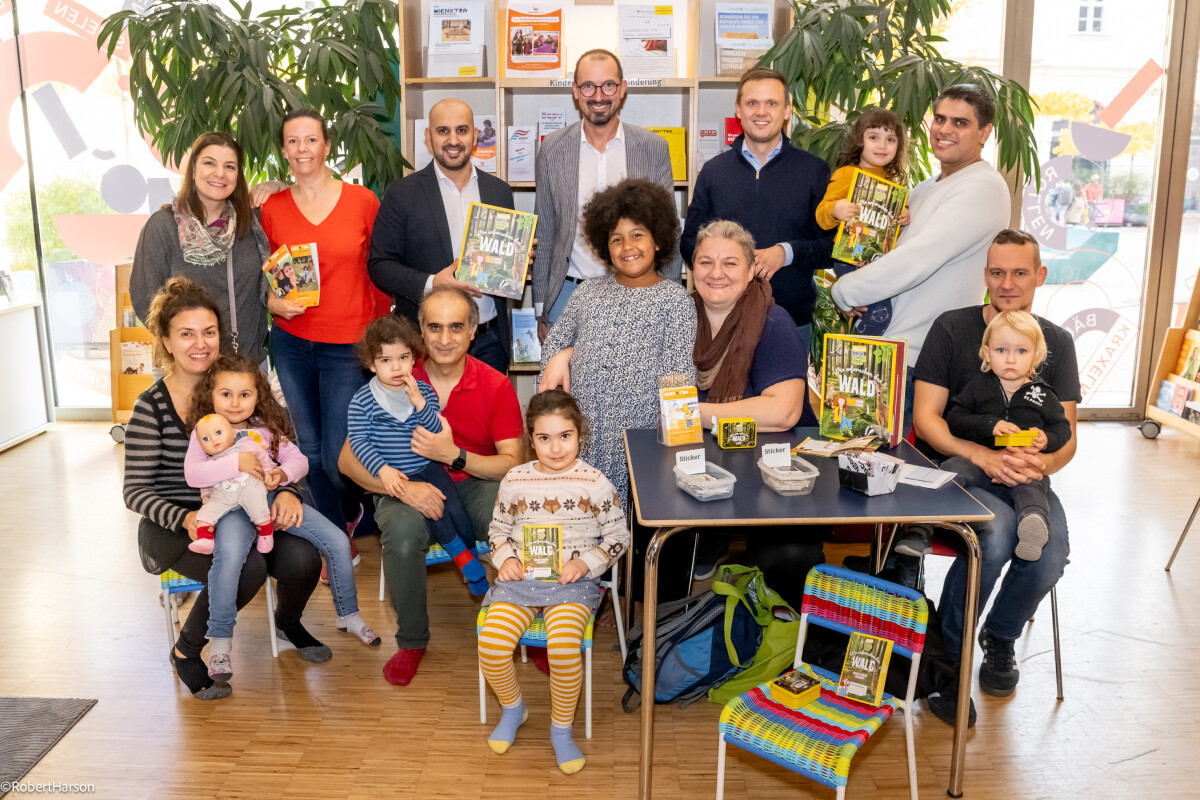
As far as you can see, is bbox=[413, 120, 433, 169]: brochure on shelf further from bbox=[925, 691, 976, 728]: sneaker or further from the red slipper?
bbox=[925, 691, 976, 728]: sneaker

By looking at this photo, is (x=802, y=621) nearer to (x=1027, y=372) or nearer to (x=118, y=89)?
(x=1027, y=372)

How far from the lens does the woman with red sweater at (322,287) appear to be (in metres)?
3.66

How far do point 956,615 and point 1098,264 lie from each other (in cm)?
422

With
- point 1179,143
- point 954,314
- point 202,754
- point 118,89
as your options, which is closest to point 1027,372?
point 954,314

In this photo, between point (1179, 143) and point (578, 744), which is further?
point (1179, 143)

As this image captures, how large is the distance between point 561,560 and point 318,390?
5.23 ft

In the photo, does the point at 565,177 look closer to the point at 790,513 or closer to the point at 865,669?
the point at 790,513

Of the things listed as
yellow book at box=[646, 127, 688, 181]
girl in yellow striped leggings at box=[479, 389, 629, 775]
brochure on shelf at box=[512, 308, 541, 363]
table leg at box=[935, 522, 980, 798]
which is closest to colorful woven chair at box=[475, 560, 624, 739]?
girl in yellow striped leggings at box=[479, 389, 629, 775]

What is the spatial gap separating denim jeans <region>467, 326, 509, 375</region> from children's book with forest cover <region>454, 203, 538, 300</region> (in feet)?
1.12

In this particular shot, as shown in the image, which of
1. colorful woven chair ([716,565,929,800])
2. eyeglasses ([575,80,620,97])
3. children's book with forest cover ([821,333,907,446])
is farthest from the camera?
eyeglasses ([575,80,620,97])

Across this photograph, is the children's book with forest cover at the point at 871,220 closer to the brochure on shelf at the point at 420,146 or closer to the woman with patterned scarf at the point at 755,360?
the woman with patterned scarf at the point at 755,360

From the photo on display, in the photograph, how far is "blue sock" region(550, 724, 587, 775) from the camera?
2.69 meters

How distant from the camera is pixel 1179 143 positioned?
239 inches

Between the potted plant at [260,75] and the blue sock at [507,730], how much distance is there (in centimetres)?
274
